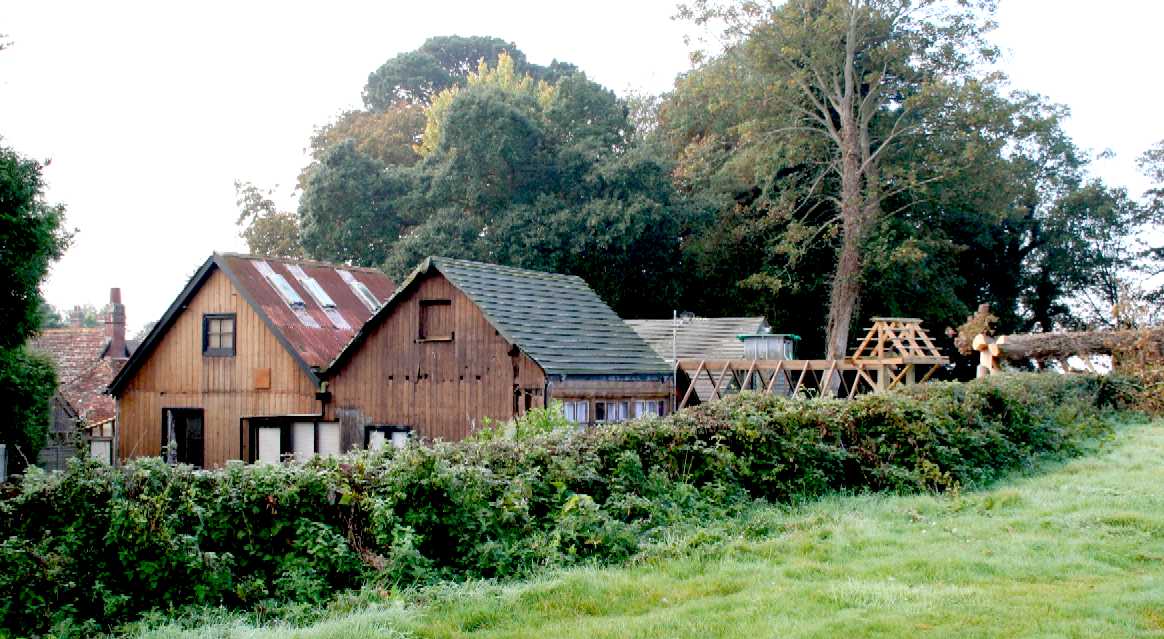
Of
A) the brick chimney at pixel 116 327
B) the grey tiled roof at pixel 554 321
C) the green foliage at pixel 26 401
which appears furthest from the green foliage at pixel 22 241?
the brick chimney at pixel 116 327

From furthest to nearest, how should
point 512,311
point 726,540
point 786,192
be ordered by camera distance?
point 786,192
point 512,311
point 726,540

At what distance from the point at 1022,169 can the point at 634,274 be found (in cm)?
1617

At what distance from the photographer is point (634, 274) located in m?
45.0

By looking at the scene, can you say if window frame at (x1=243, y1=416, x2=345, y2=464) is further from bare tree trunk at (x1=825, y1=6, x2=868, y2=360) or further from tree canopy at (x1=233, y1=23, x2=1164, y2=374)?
bare tree trunk at (x1=825, y1=6, x2=868, y2=360)

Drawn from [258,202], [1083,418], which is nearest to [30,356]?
[258,202]

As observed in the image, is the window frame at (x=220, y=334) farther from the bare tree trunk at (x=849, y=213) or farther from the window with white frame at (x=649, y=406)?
the bare tree trunk at (x=849, y=213)

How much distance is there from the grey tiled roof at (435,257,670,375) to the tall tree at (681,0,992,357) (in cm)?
1617

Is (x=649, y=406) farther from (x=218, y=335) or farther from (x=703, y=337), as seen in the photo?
(x=218, y=335)

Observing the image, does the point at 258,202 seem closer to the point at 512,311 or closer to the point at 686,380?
the point at 686,380

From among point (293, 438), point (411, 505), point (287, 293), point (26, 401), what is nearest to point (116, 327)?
point (26, 401)

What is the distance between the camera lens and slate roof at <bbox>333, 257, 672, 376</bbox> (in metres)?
24.7

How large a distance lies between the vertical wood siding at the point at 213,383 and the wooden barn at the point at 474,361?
217cm

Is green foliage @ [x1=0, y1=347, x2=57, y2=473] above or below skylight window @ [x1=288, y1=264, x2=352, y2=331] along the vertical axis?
below

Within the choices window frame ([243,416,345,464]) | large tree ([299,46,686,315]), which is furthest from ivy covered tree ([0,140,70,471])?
large tree ([299,46,686,315])
